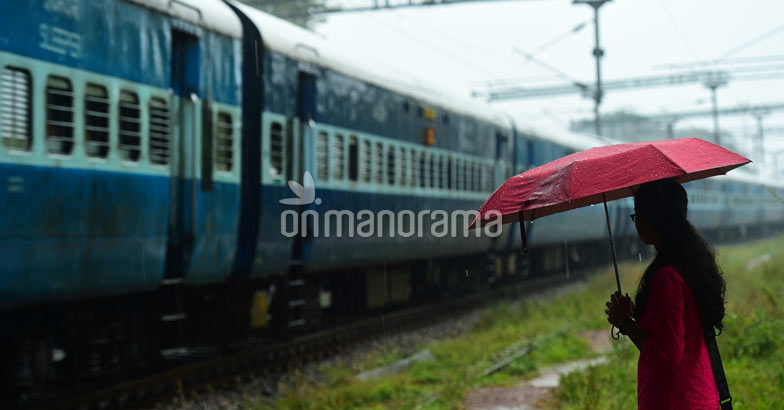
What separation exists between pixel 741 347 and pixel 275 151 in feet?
17.5

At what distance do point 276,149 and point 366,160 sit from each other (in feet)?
7.08

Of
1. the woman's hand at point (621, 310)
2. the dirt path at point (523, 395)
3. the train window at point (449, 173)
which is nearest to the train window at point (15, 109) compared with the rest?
the dirt path at point (523, 395)

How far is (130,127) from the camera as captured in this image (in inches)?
282

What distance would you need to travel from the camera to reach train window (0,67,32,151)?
19.6ft

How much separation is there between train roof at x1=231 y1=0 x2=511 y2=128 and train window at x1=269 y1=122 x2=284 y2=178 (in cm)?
92

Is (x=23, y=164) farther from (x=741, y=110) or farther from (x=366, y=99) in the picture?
(x=741, y=110)

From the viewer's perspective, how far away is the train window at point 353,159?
10828 millimetres

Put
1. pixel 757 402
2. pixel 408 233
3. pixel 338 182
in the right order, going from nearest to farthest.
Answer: pixel 757 402 → pixel 338 182 → pixel 408 233

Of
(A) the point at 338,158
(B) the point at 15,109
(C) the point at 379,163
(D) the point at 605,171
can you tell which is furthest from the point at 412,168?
(D) the point at 605,171

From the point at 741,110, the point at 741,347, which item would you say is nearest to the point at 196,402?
the point at 741,347

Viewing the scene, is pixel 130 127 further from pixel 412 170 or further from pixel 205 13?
pixel 412 170

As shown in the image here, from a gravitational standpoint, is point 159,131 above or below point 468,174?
below

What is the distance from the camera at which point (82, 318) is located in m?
7.25

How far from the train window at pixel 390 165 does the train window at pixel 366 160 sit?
654mm
